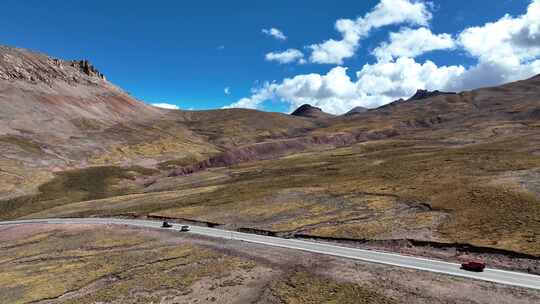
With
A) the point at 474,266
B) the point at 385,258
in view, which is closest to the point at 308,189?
the point at 385,258

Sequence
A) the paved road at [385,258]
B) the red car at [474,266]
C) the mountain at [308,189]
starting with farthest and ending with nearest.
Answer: the mountain at [308,189], the red car at [474,266], the paved road at [385,258]

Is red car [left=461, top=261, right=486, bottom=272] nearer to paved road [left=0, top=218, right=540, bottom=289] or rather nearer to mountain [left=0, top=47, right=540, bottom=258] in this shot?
paved road [left=0, top=218, right=540, bottom=289]

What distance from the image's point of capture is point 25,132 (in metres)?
179

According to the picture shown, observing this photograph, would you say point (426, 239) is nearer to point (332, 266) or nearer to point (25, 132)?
point (332, 266)

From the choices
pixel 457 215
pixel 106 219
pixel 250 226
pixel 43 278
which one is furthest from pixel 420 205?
pixel 106 219

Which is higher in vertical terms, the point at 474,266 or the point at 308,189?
the point at 308,189

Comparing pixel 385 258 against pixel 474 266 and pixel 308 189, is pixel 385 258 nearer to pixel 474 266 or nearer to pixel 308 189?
pixel 474 266

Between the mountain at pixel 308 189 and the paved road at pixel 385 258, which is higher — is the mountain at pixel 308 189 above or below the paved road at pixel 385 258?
above

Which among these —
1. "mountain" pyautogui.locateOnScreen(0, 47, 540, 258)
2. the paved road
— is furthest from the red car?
"mountain" pyautogui.locateOnScreen(0, 47, 540, 258)

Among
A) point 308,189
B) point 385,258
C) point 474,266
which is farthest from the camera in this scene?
point 308,189

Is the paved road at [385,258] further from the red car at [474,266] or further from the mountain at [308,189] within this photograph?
the mountain at [308,189]

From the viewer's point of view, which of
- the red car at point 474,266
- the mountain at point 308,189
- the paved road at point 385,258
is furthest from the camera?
the mountain at point 308,189

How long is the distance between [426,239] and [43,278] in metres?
48.3

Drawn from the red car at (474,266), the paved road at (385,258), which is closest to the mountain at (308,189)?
the paved road at (385,258)
